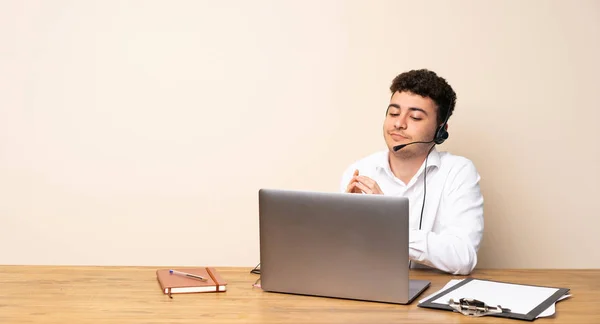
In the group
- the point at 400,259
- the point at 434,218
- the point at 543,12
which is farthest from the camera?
the point at 543,12

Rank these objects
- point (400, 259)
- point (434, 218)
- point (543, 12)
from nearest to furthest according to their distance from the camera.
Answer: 1. point (400, 259)
2. point (434, 218)
3. point (543, 12)

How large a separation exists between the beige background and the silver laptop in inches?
53.9

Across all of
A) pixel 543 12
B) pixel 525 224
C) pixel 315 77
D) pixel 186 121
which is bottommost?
pixel 525 224

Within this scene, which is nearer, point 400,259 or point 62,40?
point 400,259

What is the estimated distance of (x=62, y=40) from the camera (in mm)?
3201

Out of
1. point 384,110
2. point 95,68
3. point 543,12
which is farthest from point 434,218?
point 95,68

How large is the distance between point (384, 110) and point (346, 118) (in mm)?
181

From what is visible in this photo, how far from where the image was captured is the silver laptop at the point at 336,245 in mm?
1757

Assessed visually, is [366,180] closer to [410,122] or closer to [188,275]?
[410,122]

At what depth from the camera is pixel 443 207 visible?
8.61 ft

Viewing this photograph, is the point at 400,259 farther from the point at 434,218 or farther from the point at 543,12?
the point at 543,12

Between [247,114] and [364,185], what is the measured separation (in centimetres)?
113

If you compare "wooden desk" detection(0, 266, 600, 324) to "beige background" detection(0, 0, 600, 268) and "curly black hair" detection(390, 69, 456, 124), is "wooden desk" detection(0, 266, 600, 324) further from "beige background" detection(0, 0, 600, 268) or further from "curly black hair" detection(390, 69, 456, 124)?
"beige background" detection(0, 0, 600, 268)

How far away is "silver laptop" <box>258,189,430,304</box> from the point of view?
1757mm
